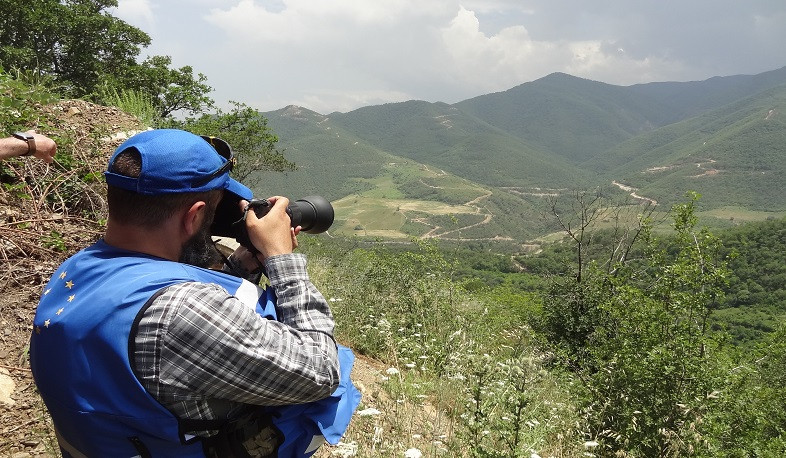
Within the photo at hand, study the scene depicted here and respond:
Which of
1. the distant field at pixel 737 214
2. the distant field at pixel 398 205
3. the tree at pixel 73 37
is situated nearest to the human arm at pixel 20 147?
the tree at pixel 73 37

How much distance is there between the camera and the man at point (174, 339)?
0.96m

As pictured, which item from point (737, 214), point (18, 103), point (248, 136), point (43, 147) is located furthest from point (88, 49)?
Answer: point (737, 214)

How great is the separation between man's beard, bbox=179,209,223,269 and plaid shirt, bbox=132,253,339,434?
20 cm

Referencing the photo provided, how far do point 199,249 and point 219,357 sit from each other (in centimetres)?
35

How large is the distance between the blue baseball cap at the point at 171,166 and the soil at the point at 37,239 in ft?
5.20

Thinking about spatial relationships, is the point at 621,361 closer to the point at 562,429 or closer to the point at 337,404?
the point at 562,429

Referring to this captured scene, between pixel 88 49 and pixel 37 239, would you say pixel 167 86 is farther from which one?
pixel 37 239

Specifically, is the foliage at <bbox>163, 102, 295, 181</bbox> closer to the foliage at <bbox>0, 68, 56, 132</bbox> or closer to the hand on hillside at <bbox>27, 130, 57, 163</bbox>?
the foliage at <bbox>0, 68, 56, 132</bbox>

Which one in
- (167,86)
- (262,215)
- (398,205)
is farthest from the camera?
(398,205)

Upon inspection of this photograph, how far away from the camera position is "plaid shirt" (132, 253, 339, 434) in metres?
0.96

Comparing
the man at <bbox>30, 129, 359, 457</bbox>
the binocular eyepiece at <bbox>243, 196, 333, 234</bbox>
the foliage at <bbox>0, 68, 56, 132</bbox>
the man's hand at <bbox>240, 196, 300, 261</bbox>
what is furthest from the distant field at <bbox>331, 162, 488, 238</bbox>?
the man at <bbox>30, 129, 359, 457</bbox>

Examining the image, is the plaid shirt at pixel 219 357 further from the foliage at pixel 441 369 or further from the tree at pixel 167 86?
the tree at pixel 167 86

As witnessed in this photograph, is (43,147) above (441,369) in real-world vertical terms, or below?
above

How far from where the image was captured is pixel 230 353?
3.25 ft
